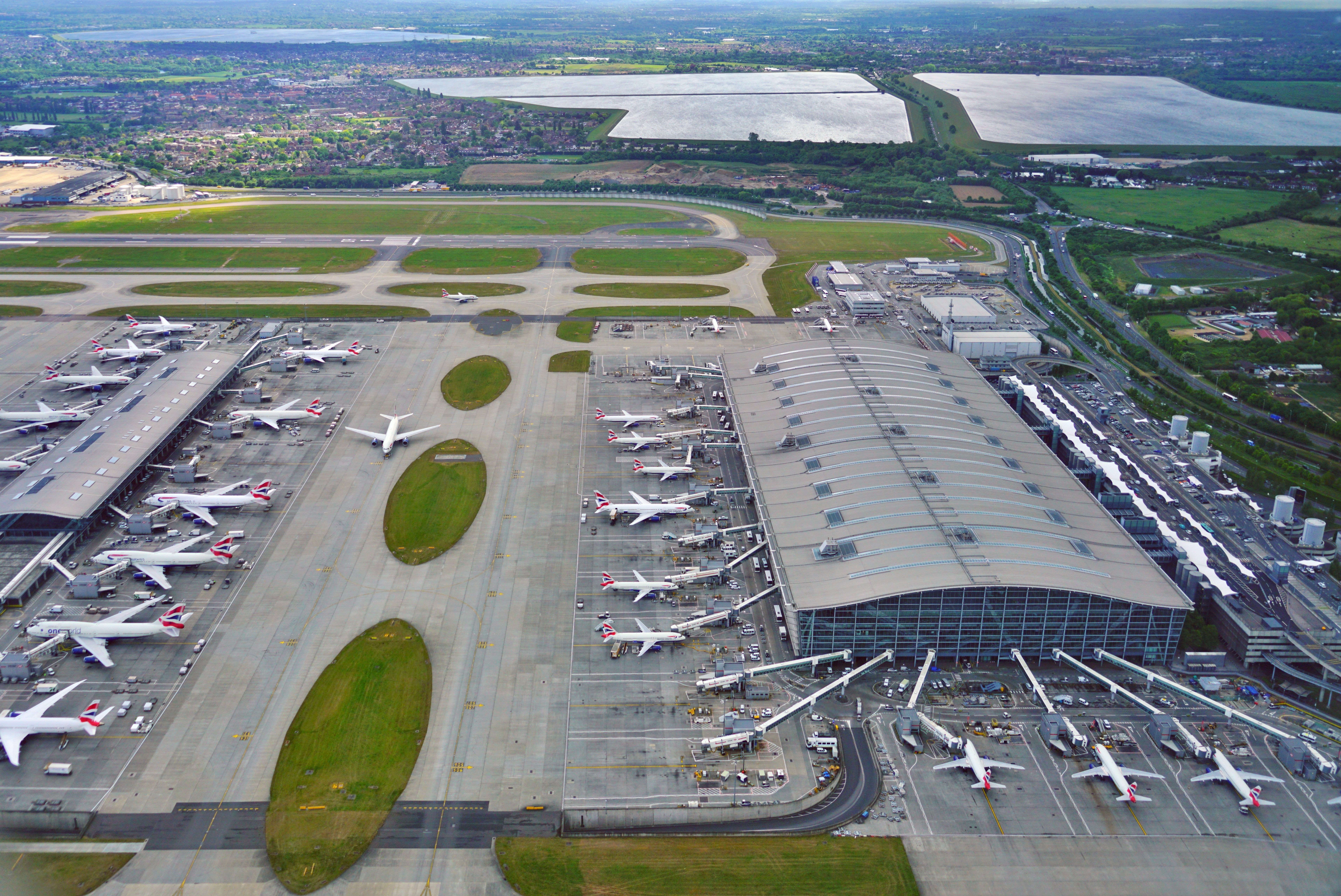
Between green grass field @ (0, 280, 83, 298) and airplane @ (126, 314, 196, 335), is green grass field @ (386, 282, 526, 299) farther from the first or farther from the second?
green grass field @ (0, 280, 83, 298)

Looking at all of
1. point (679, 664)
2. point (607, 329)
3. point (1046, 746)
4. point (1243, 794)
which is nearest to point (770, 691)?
point (679, 664)

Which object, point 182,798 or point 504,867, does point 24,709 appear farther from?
point 504,867

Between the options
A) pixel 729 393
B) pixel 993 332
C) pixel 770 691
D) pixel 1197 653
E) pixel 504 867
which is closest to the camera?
pixel 504 867

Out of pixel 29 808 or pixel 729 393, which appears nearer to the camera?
pixel 29 808

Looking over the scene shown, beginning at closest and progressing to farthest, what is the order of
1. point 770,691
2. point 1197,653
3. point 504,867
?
point 504,867, point 770,691, point 1197,653

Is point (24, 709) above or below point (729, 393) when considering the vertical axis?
below

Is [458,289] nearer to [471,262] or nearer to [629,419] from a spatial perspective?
[471,262]
